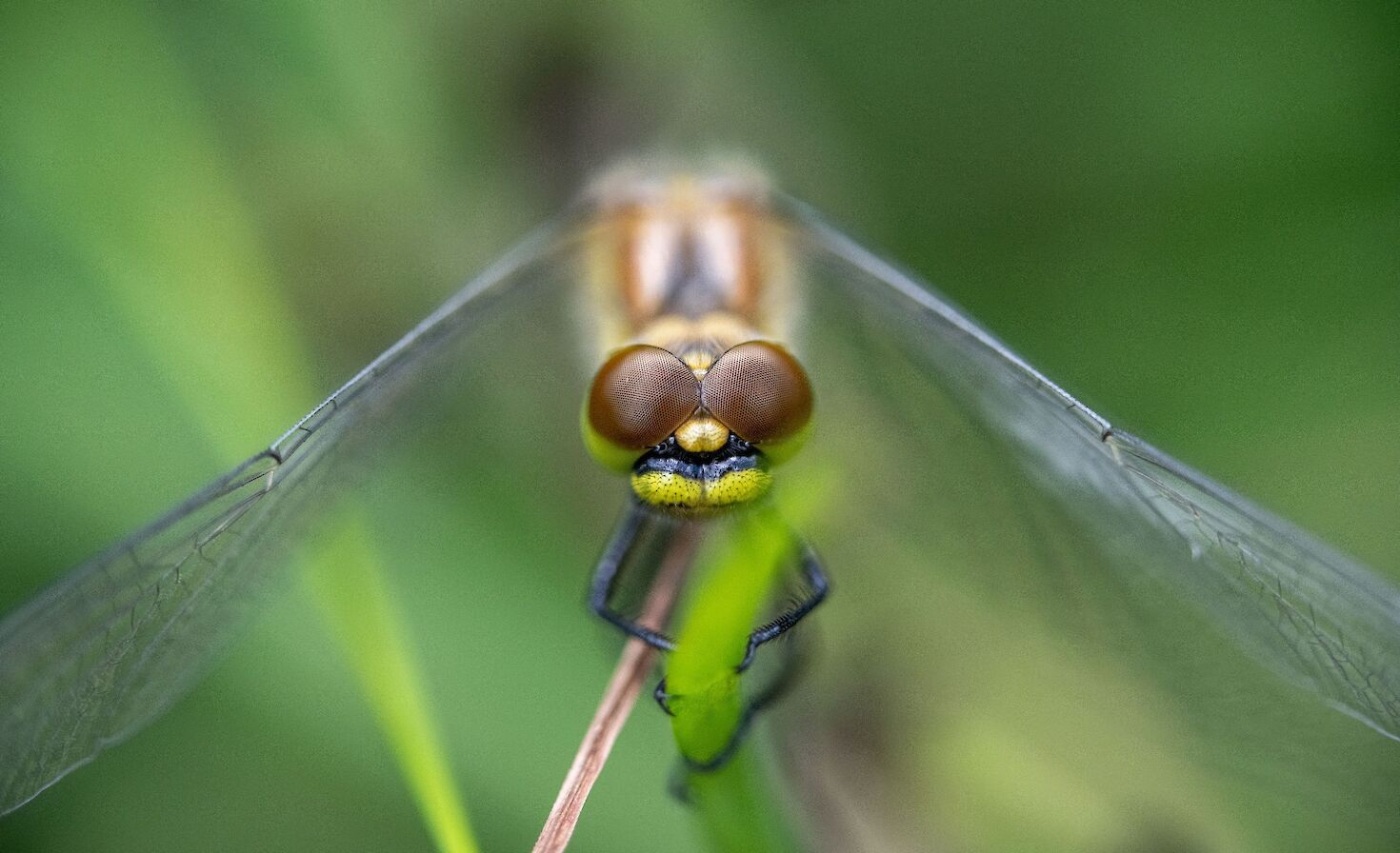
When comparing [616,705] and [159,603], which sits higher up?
[616,705]

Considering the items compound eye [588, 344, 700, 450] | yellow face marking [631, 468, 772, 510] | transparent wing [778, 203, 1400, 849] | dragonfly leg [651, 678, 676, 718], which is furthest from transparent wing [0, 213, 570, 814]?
transparent wing [778, 203, 1400, 849]

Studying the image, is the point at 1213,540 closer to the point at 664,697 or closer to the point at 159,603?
the point at 664,697

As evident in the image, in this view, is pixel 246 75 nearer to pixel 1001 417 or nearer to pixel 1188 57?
pixel 1001 417

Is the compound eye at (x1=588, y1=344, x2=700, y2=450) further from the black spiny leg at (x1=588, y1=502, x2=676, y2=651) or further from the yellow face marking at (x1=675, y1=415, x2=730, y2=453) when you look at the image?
the black spiny leg at (x1=588, y1=502, x2=676, y2=651)

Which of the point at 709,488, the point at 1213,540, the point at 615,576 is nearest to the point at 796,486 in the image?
the point at 709,488

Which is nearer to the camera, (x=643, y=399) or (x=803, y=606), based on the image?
(x=643, y=399)

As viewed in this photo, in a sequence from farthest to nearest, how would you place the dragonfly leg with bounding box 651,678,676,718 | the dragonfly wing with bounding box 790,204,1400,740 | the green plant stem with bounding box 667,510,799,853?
1. the dragonfly wing with bounding box 790,204,1400,740
2. the dragonfly leg with bounding box 651,678,676,718
3. the green plant stem with bounding box 667,510,799,853

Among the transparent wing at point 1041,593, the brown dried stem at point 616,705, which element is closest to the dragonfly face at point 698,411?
the transparent wing at point 1041,593

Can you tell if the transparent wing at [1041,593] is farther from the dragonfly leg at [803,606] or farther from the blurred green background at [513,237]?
the blurred green background at [513,237]
